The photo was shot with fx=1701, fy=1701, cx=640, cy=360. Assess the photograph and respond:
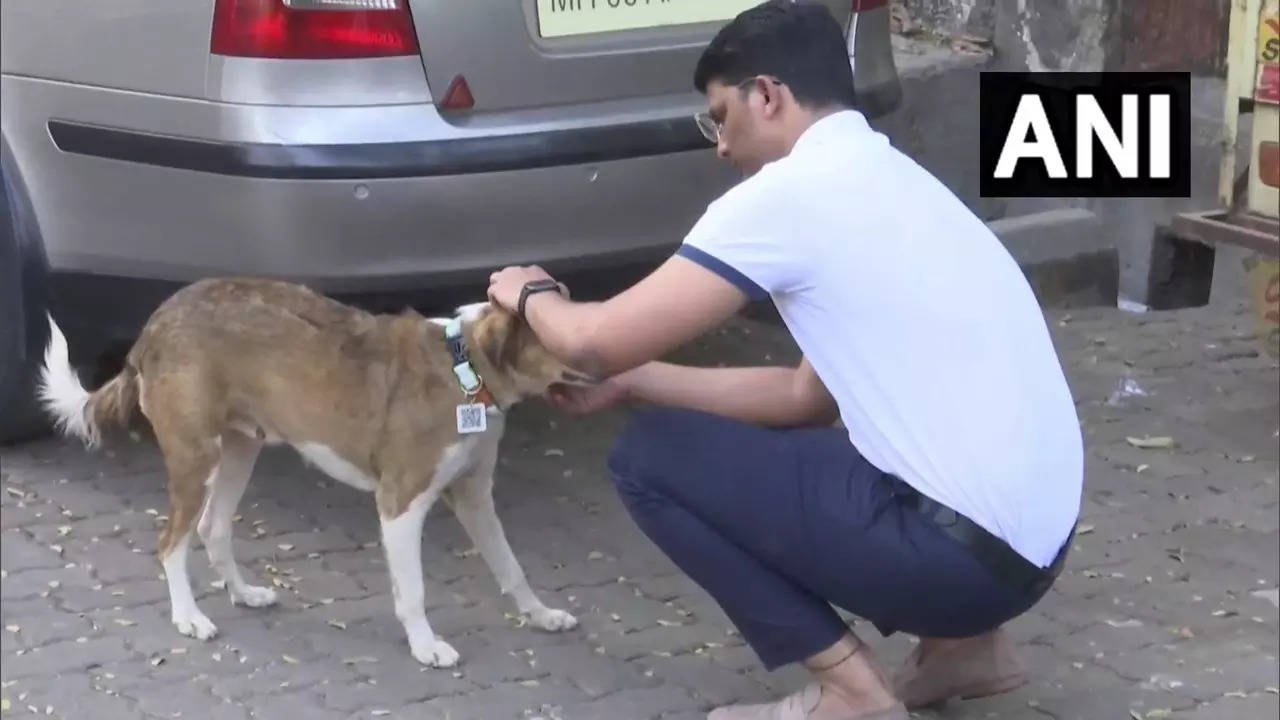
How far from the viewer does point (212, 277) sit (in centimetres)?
407

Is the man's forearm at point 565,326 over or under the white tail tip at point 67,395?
over

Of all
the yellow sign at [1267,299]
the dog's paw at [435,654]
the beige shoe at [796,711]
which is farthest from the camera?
the yellow sign at [1267,299]

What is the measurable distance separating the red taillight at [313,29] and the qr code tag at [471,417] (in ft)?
2.88

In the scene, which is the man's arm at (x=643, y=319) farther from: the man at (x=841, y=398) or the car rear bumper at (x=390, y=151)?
the car rear bumper at (x=390, y=151)

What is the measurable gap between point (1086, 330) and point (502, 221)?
113 inches

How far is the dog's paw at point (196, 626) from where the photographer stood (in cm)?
385

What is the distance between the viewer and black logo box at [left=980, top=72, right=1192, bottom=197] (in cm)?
554

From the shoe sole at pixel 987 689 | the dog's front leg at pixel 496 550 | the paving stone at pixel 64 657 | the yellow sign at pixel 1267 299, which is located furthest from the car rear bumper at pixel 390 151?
the yellow sign at pixel 1267 299

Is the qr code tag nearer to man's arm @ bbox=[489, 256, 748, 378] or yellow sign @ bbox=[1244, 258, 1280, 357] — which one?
man's arm @ bbox=[489, 256, 748, 378]

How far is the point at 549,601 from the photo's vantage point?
4.06 meters

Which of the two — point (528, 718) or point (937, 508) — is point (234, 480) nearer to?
point (528, 718)

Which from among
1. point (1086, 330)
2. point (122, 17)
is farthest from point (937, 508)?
point (1086, 330)

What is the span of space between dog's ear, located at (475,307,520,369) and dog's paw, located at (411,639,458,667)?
653 millimetres

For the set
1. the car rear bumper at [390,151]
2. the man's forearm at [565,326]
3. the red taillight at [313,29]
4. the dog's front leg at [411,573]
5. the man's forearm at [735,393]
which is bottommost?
the dog's front leg at [411,573]
